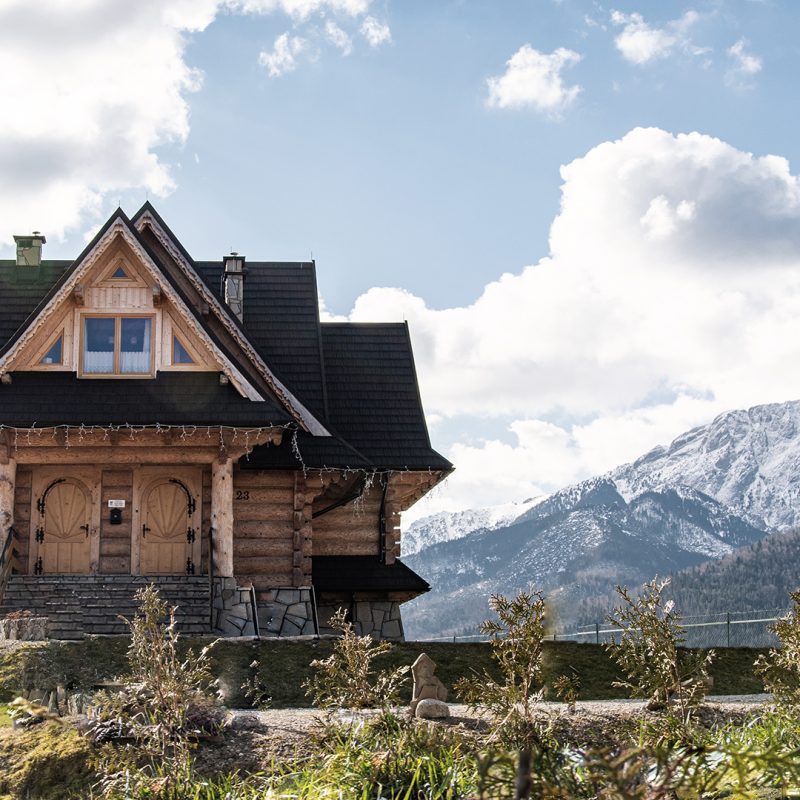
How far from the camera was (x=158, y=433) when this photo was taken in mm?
21688

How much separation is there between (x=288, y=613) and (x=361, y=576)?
251 centimetres

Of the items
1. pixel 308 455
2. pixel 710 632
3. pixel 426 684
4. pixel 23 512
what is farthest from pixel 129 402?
pixel 710 632

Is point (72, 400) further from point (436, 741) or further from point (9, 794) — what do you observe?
point (436, 741)

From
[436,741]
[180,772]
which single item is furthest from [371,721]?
[180,772]

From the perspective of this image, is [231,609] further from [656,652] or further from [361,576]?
[656,652]

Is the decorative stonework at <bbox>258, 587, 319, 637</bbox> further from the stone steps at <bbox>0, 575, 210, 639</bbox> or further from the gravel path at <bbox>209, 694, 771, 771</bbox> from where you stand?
the gravel path at <bbox>209, 694, 771, 771</bbox>

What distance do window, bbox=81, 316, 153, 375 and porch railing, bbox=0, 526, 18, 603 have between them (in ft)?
10.5

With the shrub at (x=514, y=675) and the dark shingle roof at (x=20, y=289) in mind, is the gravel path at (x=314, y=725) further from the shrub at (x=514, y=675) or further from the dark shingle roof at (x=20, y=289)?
the dark shingle roof at (x=20, y=289)

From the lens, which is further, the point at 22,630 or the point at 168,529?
the point at 168,529

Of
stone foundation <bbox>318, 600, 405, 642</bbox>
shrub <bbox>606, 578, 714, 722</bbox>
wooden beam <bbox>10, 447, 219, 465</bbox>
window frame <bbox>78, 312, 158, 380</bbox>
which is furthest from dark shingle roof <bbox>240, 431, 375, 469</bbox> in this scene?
shrub <bbox>606, 578, 714, 722</bbox>

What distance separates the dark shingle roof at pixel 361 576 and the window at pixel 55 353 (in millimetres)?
6457

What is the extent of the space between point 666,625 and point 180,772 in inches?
176

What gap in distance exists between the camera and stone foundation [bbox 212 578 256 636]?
68.4ft

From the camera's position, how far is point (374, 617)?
2555 cm
